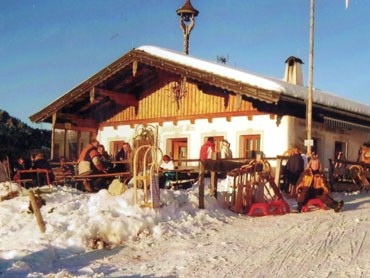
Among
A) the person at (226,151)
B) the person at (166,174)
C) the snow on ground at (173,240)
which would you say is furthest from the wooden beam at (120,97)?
the snow on ground at (173,240)

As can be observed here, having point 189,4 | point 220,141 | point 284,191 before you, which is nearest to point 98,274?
point 284,191

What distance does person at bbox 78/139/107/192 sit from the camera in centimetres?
1317

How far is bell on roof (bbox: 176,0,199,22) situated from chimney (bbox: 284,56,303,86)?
6121 millimetres

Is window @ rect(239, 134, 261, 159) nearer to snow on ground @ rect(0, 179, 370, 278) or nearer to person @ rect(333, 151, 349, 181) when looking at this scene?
person @ rect(333, 151, 349, 181)

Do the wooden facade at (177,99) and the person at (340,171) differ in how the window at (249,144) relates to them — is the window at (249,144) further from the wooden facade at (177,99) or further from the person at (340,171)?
the person at (340,171)

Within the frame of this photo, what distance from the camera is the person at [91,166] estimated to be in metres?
13.2

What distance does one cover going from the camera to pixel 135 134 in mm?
19969

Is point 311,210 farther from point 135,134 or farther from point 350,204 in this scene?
point 135,134

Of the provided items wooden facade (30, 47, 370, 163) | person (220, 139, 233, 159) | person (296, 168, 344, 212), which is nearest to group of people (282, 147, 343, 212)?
person (296, 168, 344, 212)

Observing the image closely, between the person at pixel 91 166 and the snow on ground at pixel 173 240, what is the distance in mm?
2213

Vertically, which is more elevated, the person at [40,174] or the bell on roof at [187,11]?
the bell on roof at [187,11]

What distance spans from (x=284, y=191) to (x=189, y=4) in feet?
47.8

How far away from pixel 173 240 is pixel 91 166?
545 cm

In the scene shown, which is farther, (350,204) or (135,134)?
(135,134)
